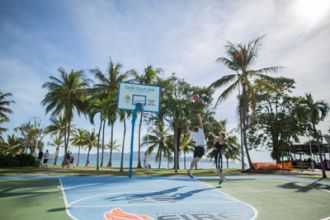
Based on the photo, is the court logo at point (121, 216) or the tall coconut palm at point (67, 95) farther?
the tall coconut palm at point (67, 95)

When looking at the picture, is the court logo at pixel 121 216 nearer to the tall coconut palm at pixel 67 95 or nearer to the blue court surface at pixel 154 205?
the blue court surface at pixel 154 205

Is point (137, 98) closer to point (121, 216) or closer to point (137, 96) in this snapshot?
point (137, 96)

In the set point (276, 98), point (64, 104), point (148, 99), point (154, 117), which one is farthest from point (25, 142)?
point (276, 98)

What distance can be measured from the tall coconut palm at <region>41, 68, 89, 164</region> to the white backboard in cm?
1860

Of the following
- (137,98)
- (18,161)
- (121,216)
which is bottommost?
(121,216)

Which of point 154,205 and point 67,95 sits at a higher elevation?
point 67,95

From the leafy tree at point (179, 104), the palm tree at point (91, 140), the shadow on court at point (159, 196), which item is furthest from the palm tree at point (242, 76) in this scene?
the palm tree at point (91, 140)

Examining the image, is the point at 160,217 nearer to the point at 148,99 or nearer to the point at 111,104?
the point at 148,99

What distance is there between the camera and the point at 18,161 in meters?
21.7

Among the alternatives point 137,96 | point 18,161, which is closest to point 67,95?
point 18,161

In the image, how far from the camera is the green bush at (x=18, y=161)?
67.1ft

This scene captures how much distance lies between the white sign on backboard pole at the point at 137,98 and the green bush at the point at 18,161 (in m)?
15.4

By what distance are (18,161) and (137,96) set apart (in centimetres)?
1659

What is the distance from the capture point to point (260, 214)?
4273mm
